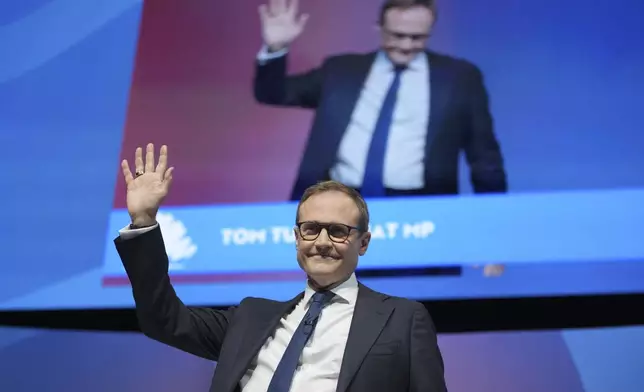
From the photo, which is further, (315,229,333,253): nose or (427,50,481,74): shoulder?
(427,50,481,74): shoulder

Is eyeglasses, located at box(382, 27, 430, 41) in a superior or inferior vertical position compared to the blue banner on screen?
superior

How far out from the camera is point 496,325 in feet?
9.24

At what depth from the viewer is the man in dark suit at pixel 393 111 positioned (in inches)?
114

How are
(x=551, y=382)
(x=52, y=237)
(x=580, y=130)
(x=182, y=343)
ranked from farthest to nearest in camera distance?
(x=52, y=237), (x=580, y=130), (x=551, y=382), (x=182, y=343)

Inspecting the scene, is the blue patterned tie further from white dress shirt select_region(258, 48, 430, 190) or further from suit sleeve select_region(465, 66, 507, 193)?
suit sleeve select_region(465, 66, 507, 193)

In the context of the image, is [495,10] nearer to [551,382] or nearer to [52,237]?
[551,382]

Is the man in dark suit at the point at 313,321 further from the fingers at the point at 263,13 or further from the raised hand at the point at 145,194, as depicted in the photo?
the fingers at the point at 263,13

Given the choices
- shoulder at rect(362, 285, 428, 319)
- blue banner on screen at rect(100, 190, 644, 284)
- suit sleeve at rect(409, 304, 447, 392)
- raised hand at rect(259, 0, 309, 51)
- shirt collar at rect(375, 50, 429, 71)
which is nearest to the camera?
suit sleeve at rect(409, 304, 447, 392)

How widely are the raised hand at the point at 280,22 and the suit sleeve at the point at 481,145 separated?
2.37ft

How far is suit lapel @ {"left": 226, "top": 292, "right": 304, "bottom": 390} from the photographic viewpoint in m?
1.69

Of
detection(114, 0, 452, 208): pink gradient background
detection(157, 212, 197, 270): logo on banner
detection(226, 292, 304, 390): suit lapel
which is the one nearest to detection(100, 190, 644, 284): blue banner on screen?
detection(157, 212, 197, 270): logo on banner

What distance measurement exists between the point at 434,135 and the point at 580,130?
1.79 ft

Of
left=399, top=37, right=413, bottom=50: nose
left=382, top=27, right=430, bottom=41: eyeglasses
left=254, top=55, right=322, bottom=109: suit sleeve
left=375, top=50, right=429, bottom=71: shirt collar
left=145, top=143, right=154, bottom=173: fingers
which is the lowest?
left=145, top=143, right=154, bottom=173: fingers

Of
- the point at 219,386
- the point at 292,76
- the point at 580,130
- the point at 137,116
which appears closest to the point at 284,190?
the point at 292,76
